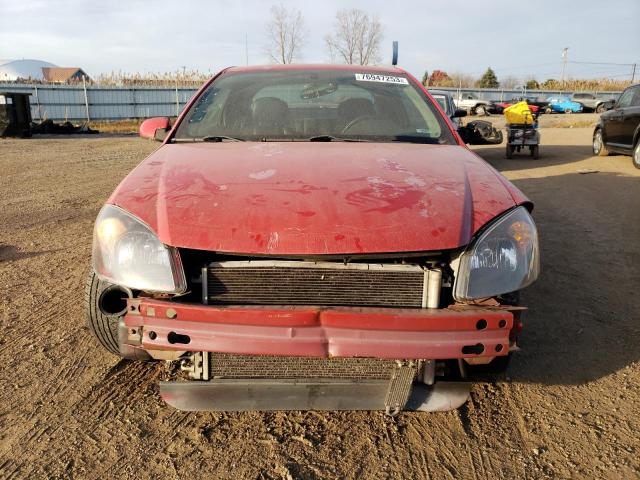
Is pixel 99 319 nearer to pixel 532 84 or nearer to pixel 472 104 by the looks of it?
pixel 472 104

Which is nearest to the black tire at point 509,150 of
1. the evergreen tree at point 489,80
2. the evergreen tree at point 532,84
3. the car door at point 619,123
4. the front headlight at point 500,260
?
the car door at point 619,123

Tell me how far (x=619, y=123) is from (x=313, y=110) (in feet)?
30.8

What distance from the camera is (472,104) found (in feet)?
112

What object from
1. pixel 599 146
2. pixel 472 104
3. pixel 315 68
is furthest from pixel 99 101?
pixel 315 68

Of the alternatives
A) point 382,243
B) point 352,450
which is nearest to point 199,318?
point 382,243

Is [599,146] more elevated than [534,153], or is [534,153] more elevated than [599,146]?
[599,146]

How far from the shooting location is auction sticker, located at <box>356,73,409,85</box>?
11.3ft

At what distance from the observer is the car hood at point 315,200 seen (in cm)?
184

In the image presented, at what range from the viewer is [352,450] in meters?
2.06

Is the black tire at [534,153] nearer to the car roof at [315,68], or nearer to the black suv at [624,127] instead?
the black suv at [624,127]

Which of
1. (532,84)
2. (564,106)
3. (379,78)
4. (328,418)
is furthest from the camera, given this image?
(532,84)

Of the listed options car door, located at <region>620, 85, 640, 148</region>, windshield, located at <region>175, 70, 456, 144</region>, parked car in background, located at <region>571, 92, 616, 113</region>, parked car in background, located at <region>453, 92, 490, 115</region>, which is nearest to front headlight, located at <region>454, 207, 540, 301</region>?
windshield, located at <region>175, 70, 456, 144</region>

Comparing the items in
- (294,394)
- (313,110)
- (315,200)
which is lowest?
(294,394)

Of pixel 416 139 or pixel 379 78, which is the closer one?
pixel 416 139
